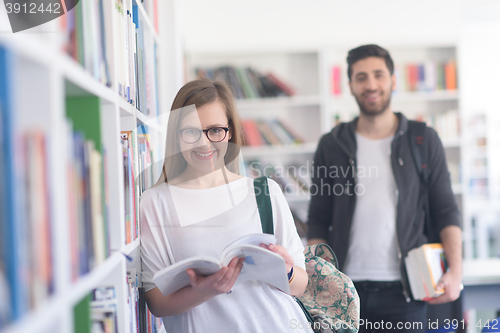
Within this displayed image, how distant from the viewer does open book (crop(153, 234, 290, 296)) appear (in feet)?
2.74

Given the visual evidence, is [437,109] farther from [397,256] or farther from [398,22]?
[397,256]

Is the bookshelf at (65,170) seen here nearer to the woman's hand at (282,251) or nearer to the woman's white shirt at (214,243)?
the woman's white shirt at (214,243)

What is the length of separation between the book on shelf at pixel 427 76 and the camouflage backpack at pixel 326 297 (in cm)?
262

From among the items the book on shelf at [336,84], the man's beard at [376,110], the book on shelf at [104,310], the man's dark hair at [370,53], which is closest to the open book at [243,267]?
the book on shelf at [104,310]

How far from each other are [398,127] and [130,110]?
1.12 metres

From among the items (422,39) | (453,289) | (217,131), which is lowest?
(453,289)

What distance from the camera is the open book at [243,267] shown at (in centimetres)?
83

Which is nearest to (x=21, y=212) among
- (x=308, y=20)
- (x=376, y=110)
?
(x=376, y=110)

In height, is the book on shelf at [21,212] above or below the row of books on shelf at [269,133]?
below

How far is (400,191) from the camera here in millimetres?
1580

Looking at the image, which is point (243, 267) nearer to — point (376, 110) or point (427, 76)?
point (376, 110)

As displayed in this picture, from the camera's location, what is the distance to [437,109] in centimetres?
355

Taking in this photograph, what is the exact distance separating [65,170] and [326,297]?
33.0 inches

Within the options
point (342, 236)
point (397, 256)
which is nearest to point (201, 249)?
point (342, 236)
